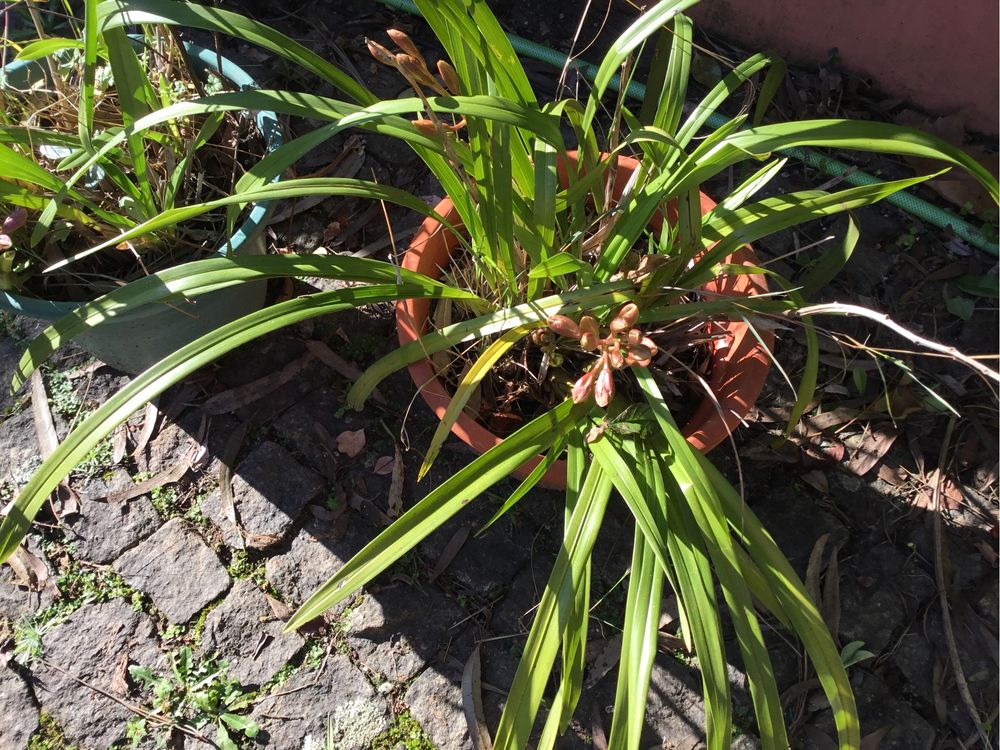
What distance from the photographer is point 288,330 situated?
1797 millimetres

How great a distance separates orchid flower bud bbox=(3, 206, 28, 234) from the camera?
1.27 metres

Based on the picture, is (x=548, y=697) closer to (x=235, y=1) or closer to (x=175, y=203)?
(x=175, y=203)

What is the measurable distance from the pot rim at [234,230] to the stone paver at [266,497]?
0.51 meters

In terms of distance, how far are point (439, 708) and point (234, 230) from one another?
1.05 meters

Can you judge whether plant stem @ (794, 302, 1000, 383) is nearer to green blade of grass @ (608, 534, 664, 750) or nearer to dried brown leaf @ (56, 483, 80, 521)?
green blade of grass @ (608, 534, 664, 750)

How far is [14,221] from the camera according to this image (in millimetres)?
1272

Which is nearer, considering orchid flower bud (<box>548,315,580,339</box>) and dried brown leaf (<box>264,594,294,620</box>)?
orchid flower bud (<box>548,315,580,339</box>)

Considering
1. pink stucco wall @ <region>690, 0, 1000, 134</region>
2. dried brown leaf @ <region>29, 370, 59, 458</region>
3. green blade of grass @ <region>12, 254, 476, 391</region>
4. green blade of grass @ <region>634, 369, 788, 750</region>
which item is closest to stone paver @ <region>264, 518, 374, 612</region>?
dried brown leaf @ <region>29, 370, 59, 458</region>

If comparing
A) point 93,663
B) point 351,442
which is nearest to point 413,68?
point 351,442

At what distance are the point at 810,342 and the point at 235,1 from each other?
174 cm

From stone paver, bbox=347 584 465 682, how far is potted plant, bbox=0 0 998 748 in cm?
46

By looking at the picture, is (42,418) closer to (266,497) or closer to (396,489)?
(266,497)

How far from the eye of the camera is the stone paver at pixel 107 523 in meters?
1.68

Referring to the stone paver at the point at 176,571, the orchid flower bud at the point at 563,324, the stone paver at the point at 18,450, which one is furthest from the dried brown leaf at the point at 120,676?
the orchid flower bud at the point at 563,324
